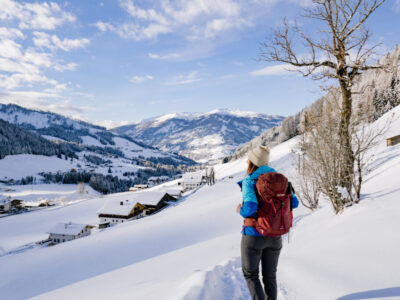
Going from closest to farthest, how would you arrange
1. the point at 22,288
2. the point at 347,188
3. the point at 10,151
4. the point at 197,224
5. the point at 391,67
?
the point at 391,67 < the point at 347,188 < the point at 22,288 < the point at 197,224 < the point at 10,151

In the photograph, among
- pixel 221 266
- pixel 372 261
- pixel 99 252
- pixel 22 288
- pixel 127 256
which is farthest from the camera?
pixel 99 252

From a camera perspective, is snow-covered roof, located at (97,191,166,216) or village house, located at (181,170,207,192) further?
village house, located at (181,170,207,192)

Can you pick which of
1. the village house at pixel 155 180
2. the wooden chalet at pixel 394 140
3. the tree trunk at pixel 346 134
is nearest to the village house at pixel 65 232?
the tree trunk at pixel 346 134

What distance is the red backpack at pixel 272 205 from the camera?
2.76 meters

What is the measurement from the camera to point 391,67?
20.6 ft

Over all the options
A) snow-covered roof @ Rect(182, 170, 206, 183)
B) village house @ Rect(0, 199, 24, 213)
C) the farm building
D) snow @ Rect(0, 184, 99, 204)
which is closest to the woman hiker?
the farm building

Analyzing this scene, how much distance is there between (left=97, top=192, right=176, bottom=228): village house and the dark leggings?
41148 mm

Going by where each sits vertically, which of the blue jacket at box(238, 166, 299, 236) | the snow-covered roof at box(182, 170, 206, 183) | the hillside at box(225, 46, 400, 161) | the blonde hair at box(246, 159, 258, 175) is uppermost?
the hillside at box(225, 46, 400, 161)

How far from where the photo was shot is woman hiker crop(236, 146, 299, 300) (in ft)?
9.53

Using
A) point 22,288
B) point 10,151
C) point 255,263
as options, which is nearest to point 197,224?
point 22,288

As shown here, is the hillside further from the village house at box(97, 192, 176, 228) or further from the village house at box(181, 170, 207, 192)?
the village house at box(181, 170, 207, 192)

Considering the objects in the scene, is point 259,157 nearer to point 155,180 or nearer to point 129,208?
point 129,208

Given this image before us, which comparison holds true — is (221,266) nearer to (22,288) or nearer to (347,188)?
(347,188)

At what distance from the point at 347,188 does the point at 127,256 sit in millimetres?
12777
